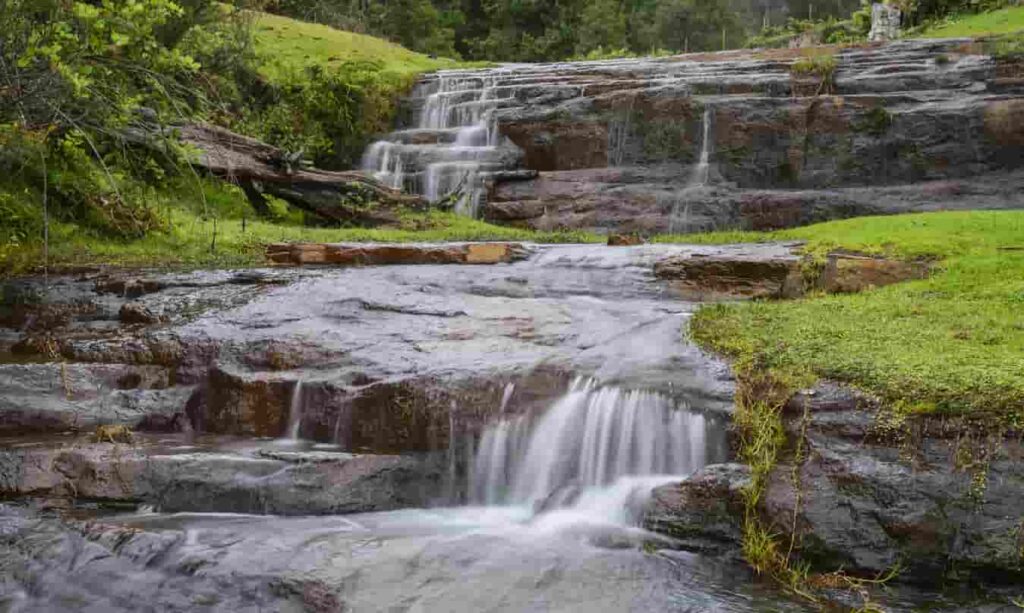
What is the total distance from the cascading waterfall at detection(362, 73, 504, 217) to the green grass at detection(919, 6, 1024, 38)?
12.4m

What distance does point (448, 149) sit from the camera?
1778 cm

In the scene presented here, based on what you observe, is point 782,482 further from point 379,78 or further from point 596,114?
point 379,78

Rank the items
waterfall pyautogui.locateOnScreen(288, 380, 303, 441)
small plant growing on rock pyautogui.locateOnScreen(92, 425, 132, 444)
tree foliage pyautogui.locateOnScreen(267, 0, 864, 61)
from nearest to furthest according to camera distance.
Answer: small plant growing on rock pyautogui.locateOnScreen(92, 425, 132, 444) < waterfall pyautogui.locateOnScreen(288, 380, 303, 441) < tree foliage pyautogui.locateOnScreen(267, 0, 864, 61)

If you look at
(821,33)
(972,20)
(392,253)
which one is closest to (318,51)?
(392,253)

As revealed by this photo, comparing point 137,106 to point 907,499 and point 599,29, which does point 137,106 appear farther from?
point 599,29

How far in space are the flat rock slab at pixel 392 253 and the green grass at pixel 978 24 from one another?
16503 millimetres

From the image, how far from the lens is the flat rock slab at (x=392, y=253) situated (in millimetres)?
11531

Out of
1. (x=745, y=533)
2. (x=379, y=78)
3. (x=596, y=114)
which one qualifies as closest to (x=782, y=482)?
(x=745, y=533)

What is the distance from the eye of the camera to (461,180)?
16.7m

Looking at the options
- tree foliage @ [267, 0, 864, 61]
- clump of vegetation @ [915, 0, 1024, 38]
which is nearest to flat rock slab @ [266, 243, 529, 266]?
clump of vegetation @ [915, 0, 1024, 38]

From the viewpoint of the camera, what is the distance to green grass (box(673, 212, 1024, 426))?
18.5 ft

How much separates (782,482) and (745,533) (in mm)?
397

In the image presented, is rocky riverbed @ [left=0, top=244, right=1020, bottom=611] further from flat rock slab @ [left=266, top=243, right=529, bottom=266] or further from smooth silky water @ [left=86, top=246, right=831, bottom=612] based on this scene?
flat rock slab @ [left=266, top=243, right=529, bottom=266]

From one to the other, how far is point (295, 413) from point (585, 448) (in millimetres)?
2519
